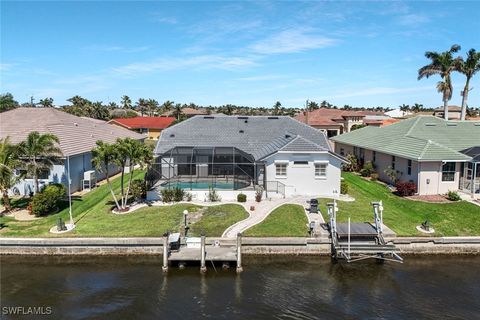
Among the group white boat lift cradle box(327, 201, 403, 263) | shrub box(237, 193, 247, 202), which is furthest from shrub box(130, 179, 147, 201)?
white boat lift cradle box(327, 201, 403, 263)

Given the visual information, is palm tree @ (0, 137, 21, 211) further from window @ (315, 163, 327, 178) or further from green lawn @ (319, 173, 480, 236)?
window @ (315, 163, 327, 178)

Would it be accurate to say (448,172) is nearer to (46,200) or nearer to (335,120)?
(46,200)

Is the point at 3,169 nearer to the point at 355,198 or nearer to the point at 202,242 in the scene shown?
the point at 202,242

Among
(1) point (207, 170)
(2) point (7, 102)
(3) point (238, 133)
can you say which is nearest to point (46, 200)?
(1) point (207, 170)

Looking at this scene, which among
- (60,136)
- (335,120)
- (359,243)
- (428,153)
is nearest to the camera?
(359,243)

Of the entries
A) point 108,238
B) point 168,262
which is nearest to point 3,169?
point 108,238

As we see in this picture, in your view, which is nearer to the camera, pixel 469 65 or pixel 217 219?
pixel 217 219
